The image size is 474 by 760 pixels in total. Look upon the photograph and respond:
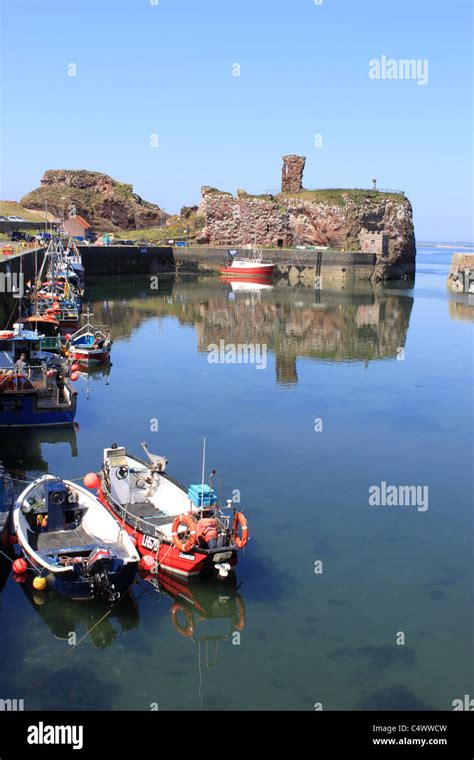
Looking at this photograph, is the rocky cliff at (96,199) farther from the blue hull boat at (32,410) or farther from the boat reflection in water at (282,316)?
the blue hull boat at (32,410)

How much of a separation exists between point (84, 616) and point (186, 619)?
80.2 inches

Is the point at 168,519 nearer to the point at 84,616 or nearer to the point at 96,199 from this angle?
the point at 84,616

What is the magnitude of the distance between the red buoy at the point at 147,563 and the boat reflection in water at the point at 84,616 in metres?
0.73

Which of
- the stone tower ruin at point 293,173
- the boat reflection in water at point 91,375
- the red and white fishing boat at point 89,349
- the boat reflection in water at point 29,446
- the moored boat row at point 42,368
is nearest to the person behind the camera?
the boat reflection in water at point 29,446

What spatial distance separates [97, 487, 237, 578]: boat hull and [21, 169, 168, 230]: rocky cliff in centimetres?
10433

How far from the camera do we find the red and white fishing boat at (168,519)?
52.1ft

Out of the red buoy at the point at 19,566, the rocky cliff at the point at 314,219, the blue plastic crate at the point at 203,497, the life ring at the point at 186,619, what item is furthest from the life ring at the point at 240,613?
the rocky cliff at the point at 314,219

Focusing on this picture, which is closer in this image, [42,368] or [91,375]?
[42,368]

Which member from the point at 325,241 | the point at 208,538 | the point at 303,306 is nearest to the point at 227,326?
the point at 303,306

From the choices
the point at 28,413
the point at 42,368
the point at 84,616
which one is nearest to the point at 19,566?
the point at 84,616

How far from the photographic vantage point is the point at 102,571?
1489cm

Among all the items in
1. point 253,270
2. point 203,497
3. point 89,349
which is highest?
point 253,270

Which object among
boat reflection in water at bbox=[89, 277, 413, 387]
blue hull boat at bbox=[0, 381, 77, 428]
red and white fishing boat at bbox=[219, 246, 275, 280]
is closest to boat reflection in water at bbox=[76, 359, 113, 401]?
blue hull boat at bbox=[0, 381, 77, 428]

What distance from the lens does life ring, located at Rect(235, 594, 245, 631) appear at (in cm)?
1510
